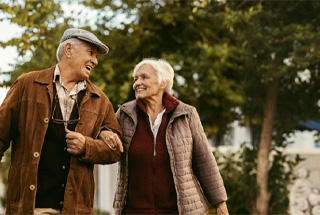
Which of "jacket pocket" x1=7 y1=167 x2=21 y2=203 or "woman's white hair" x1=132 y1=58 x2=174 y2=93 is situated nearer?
"jacket pocket" x1=7 y1=167 x2=21 y2=203

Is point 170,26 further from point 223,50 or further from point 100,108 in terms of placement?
point 100,108

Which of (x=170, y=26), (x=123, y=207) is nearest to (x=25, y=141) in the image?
(x=123, y=207)

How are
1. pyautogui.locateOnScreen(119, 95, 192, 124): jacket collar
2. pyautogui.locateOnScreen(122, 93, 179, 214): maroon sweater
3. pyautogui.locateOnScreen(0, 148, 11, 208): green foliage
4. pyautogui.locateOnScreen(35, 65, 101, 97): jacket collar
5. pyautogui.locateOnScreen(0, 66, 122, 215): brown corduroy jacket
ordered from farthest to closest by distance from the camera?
pyautogui.locateOnScreen(0, 148, 11, 208): green foliage → pyautogui.locateOnScreen(119, 95, 192, 124): jacket collar → pyautogui.locateOnScreen(122, 93, 179, 214): maroon sweater → pyautogui.locateOnScreen(35, 65, 101, 97): jacket collar → pyautogui.locateOnScreen(0, 66, 122, 215): brown corduroy jacket

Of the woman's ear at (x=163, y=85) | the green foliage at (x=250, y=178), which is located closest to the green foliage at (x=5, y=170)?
the green foliage at (x=250, y=178)

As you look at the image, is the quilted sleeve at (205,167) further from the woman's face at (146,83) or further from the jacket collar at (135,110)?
the woman's face at (146,83)

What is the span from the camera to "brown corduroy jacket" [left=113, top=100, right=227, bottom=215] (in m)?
2.99

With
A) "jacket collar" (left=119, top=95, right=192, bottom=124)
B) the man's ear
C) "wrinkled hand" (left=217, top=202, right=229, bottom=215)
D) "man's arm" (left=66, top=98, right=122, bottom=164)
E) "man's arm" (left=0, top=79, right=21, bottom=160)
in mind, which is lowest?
"wrinkled hand" (left=217, top=202, right=229, bottom=215)

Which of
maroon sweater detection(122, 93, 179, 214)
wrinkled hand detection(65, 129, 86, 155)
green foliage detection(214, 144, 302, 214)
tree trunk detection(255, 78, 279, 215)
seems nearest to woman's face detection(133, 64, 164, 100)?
maroon sweater detection(122, 93, 179, 214)

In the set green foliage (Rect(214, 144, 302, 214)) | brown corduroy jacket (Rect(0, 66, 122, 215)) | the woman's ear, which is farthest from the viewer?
green foliage (Rect(214, 144, 302, 214))

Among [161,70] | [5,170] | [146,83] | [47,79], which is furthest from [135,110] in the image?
[5,170]

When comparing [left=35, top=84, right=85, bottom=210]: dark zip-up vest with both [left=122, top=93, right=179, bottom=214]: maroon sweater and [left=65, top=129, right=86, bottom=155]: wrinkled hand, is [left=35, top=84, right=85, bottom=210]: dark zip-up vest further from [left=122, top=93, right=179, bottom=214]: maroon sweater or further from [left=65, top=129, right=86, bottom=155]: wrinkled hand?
[left=122, top=93, right=179, bottom=214]: maroon sweater

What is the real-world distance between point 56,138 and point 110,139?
34 centimetres

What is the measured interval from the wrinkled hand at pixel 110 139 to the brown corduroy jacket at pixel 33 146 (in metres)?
0.03

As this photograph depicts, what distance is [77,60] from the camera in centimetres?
275
